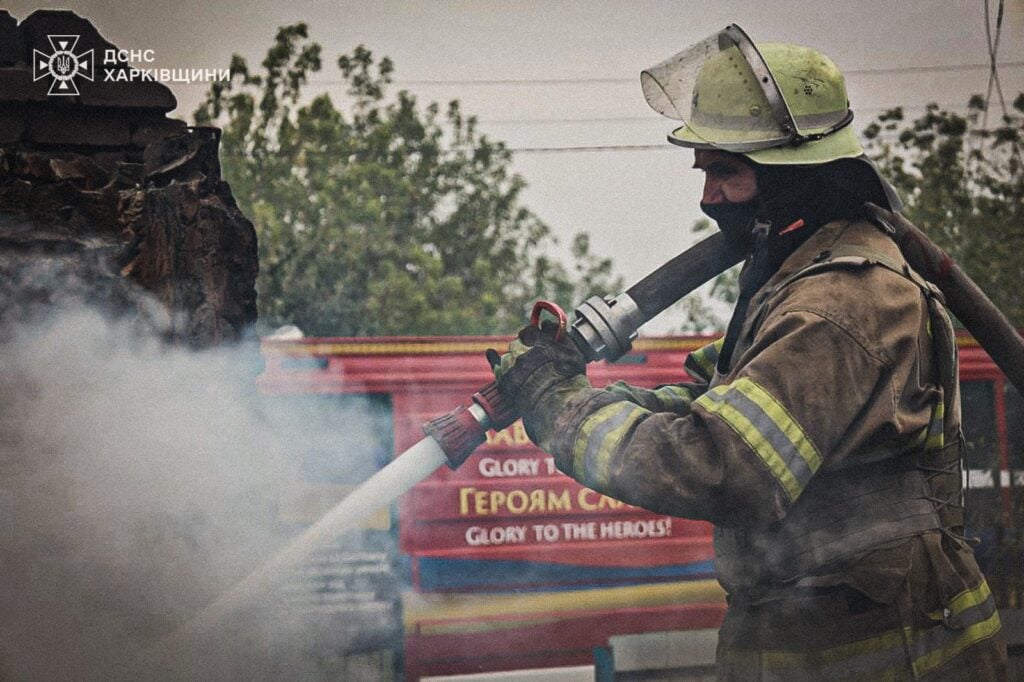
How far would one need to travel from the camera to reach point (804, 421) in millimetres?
2283

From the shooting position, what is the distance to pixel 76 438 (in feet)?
8.86

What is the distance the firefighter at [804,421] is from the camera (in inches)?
90.7

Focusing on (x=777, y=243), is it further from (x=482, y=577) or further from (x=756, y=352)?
(x=482, y=577)

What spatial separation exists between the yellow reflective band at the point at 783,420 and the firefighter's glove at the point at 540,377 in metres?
0.42

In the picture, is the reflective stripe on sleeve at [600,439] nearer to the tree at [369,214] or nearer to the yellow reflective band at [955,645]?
the yellow reflective band at [955,645]

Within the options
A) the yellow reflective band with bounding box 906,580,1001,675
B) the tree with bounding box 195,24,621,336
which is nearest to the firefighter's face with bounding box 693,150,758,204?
the yellow reflective band with bounding box 906,580,1001,675

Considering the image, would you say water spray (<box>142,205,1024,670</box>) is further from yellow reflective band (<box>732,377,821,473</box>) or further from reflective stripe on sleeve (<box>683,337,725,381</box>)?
yellow reflective band (<box>732,377,821,473</box>)

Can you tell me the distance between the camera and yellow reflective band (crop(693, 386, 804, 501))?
7.43ft

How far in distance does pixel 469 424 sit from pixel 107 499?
89 cm

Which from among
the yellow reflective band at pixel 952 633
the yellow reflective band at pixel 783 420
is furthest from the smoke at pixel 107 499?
the yellow reflective band at pixel 952 633

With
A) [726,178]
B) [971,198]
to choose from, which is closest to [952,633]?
[726,178]

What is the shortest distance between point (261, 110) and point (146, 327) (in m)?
12.7

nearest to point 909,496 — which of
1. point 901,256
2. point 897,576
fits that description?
point 897,576

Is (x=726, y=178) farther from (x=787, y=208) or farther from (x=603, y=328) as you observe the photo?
(x=603, y=328)
